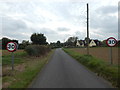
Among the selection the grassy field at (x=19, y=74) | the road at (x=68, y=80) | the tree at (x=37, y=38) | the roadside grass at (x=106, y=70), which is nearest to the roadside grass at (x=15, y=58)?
the grassy field at (x=19, y=74)

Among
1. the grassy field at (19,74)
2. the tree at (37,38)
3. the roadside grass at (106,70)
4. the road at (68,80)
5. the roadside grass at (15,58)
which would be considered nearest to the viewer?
the road at (68,80)

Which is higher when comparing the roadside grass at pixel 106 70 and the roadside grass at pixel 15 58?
the roadside grass at pixel 106 70

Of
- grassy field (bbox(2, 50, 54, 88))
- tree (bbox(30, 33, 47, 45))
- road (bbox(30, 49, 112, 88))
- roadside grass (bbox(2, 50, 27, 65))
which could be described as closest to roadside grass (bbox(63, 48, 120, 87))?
road (bbox(30, 49, 112, 88))

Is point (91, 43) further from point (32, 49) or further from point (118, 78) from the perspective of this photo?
point (118, 78)

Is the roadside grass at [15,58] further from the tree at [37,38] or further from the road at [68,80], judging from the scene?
the tree at [37,38]

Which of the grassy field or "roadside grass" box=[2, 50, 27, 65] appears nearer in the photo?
the grassy field

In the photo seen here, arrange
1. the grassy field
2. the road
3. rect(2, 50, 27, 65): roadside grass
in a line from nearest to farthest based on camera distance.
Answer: the road
the grassy field
rect(2, 50, 27, 65): roadside grass

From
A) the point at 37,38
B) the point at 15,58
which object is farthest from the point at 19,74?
the point at 37,38

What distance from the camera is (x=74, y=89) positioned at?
549 cm

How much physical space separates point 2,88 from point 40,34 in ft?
173

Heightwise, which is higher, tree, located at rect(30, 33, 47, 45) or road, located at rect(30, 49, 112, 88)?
tree, located at rect(30, 33, 47, 45)

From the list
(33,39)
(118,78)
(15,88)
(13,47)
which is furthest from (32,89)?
(33,39)

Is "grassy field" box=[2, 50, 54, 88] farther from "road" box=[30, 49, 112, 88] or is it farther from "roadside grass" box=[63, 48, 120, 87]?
"roadside grass" box=[63, 48, 120, 87]

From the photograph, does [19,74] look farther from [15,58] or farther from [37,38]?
[37,38]
